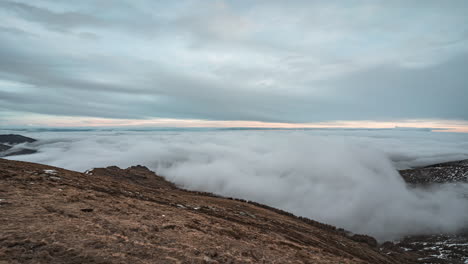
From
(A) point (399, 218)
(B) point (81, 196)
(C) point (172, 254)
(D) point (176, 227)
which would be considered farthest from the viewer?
(A) point (399, 218)

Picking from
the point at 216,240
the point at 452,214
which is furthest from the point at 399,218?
the point at 216,240

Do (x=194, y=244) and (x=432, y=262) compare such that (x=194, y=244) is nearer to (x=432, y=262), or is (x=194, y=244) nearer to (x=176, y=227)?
(x=176, y=227)

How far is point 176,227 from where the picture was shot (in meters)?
13.5

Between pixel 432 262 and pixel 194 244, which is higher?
pixel 194 244

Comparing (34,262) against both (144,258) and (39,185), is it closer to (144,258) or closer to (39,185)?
(144,258)

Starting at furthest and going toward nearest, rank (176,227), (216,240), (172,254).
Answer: (176,227), (216,240), (172,254)

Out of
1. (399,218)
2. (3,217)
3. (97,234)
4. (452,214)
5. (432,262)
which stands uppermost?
(3,217)

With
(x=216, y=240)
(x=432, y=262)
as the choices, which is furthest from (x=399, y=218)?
(x=216, y=240)

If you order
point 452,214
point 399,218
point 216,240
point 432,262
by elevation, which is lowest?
point 399,218

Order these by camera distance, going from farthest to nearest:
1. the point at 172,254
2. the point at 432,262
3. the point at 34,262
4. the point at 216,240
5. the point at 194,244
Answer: the point at 432,262, the point at 216,240, the point at 194,244, the point at 172,254, the point at 34,262

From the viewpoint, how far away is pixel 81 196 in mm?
15633

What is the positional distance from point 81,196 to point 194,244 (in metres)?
10.3

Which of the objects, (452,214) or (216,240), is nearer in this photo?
(216,240)

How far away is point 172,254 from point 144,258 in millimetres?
1282
